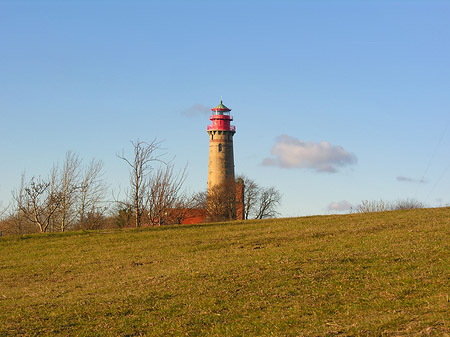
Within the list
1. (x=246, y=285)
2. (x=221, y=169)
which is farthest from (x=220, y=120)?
(x=246, y=285)

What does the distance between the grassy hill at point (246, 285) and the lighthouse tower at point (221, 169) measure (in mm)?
45975

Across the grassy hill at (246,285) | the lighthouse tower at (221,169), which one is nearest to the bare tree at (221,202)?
the lighthouse tower at (221,169)

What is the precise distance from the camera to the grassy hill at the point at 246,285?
14.1 meters

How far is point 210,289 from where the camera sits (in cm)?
1792

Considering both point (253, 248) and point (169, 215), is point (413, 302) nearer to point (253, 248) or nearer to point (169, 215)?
point (253, 248)

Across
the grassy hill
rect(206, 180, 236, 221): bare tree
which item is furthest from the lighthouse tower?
the grassy hill

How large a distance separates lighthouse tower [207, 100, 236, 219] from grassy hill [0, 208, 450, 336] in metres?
46.0

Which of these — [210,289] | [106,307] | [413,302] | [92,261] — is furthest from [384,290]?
[92,261]

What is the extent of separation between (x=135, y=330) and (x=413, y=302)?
7.02 metres

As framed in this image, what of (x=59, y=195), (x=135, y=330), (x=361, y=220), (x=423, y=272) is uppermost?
(x=59, y=195)

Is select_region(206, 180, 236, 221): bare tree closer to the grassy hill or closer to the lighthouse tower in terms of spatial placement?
the lighthouse tower

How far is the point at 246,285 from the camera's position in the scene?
59.0 feet

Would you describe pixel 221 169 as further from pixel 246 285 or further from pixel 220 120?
pixel 246 285

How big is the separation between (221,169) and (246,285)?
5921cm
